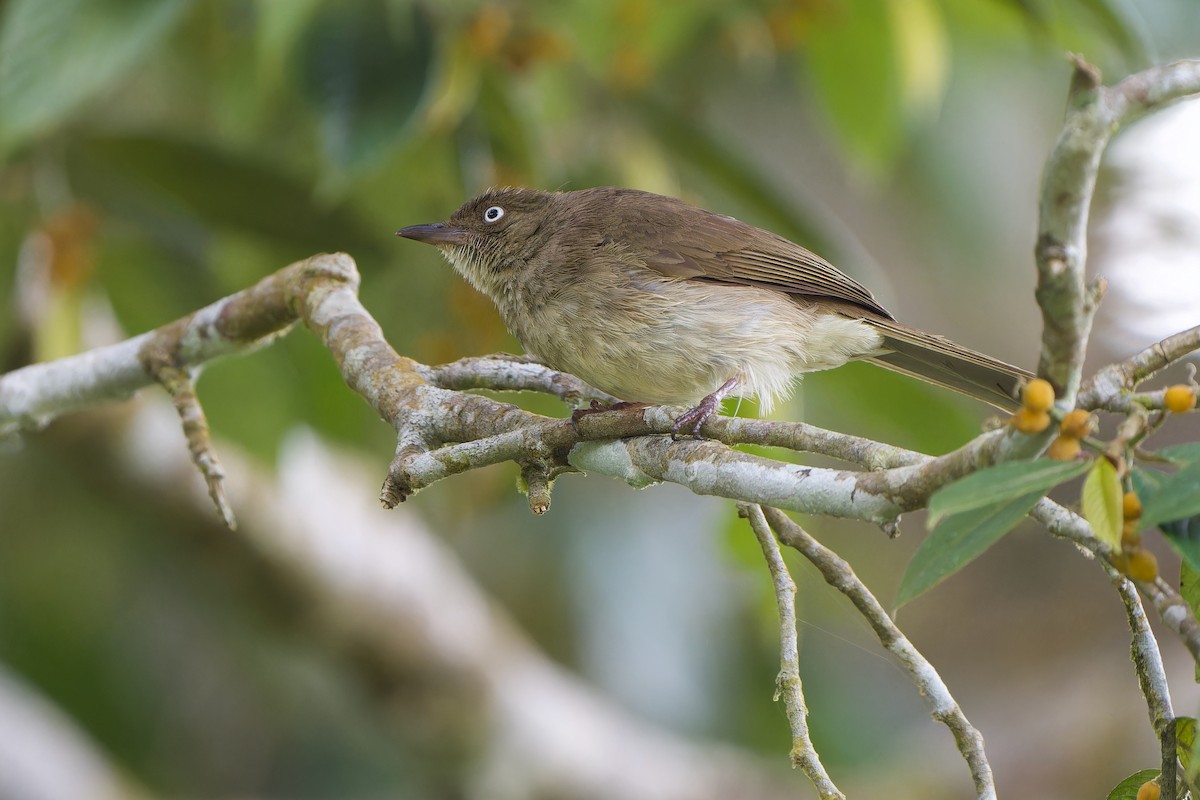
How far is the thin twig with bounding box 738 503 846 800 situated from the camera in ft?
7.29

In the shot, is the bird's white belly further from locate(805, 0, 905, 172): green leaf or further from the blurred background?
locate(805, 0, 905, 172): green leaf

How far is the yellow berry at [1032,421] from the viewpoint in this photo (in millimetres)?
1734

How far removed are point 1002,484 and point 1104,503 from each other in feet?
0.49

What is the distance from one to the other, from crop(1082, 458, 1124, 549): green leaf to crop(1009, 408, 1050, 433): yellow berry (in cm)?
9

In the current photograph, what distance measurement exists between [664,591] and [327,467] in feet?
6.55

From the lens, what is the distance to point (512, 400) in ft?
18.8

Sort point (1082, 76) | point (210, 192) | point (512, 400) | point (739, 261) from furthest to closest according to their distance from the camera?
1. point (512, 400)
2. point (210, 192)
3. point (739, 261)
4. point (1082, 76)

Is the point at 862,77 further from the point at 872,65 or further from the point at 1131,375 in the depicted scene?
the point at 1131,375

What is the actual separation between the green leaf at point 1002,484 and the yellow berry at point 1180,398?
201 mm

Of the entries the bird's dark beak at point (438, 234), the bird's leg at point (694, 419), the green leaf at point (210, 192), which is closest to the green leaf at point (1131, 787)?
the bird's leg at point (694, 419)

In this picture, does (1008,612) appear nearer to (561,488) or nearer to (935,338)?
(561,488)

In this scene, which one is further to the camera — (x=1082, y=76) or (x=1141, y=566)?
(x=1141, y=566)

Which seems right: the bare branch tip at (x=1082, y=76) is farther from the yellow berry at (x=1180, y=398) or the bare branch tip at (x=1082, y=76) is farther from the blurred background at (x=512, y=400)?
the blurred background at (x=512, y=400)

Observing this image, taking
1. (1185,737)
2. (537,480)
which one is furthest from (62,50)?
(1185,737)
